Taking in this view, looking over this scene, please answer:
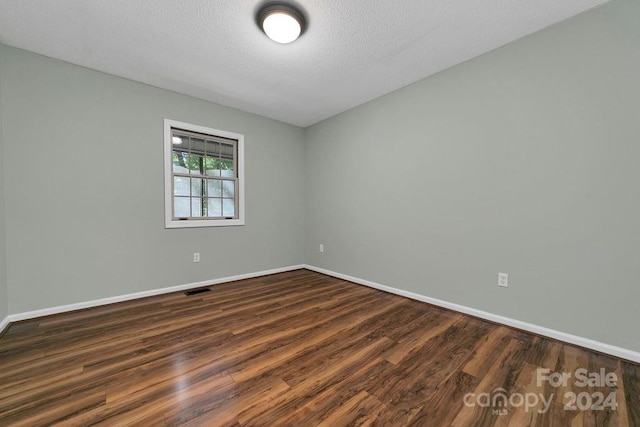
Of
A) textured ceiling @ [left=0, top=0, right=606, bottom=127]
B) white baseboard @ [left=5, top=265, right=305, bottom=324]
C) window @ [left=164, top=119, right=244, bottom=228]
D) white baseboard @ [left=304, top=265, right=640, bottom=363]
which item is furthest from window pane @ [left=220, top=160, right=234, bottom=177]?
white baseboard @ [left=304, top=265, right=640, bottom=363]

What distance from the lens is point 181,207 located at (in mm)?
3363

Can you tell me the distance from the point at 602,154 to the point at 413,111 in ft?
5.60

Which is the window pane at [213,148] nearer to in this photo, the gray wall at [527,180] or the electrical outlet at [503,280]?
the gray wall at [527,180]

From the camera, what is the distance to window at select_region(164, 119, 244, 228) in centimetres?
320

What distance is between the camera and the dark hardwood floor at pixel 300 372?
4.14 feet

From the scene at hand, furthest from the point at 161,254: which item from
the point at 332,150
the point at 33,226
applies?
the point at 332,150

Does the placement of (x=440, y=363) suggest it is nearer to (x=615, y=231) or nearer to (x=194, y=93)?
(x=615, y=231)

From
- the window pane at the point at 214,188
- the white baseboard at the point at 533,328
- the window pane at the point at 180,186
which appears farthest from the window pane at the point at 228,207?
the white baseboard at the point at 533,328

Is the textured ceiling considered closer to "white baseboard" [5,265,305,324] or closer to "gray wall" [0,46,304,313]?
"gray wall" [0,46,304,313]

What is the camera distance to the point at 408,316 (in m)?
2.46

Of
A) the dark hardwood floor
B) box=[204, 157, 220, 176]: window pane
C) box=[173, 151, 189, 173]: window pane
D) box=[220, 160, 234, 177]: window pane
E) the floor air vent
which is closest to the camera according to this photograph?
the dark hardwood floor

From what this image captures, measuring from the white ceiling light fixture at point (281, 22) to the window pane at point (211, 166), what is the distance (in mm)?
2041

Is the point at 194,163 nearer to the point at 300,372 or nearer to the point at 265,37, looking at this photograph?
the point at 265,37

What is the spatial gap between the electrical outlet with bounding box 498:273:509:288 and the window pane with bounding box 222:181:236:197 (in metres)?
3.58
